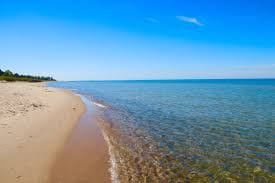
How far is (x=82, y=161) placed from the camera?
881 centimetres

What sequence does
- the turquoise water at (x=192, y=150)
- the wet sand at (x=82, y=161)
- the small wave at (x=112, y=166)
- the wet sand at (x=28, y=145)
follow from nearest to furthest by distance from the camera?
the wet sand at (x=28, y=145), the wet sand at (x=82, y=161), the small wave at (x=112, y=166), the turquoise water at (x=192, y=150)

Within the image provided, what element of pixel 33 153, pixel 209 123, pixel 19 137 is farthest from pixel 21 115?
pixel 209 123

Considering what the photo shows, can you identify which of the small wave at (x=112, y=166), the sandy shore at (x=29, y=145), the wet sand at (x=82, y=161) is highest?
the sandy shore at (x=29, y=145)

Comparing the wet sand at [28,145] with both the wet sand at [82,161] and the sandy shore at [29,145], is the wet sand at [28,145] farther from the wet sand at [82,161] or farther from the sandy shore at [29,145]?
the wet sand at [82,161]

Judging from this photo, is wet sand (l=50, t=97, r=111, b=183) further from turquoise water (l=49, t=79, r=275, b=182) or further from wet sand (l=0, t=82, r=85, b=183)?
turquoise water (l=49, t=79, r=275, b=182)

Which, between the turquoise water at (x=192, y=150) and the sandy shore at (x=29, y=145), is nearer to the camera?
the sandy shore at (x=29, y=145)

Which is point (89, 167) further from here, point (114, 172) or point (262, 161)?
point (262, 161)

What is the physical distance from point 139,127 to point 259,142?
7.14m

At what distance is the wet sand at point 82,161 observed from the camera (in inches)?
288

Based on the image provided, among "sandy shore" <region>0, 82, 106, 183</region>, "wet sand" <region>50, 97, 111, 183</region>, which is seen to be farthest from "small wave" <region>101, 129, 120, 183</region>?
"sandy shore" <region>0, 82, 106, 183</region>

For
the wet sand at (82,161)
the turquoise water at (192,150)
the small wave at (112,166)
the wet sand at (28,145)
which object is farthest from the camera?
the turquoise water at (192,150)

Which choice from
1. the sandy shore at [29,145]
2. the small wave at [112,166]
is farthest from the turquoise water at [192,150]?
the sandy shore at [29,145]

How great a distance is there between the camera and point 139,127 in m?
15.7

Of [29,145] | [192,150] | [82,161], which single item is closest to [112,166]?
[82,161]
